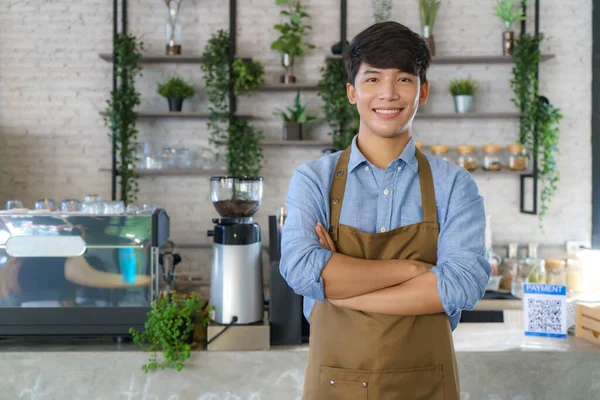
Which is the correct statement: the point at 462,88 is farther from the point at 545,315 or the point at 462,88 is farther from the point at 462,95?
the point at 545,315

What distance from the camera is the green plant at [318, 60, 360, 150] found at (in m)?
4.56

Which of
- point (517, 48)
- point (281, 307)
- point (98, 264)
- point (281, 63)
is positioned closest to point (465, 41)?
point (517, 48)

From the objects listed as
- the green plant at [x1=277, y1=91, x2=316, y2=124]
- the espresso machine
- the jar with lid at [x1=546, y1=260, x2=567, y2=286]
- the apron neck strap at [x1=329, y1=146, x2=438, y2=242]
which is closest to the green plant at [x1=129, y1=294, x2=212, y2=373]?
the espresso machine

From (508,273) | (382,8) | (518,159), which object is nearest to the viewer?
(508,273)

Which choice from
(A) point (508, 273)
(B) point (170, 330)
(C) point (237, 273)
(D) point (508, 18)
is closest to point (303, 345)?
(C) point (237, 273)

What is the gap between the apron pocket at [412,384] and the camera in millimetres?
1392

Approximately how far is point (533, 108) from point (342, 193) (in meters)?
3.54

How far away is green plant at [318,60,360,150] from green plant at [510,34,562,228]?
50.3 inches

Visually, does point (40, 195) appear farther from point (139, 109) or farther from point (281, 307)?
point (281, 307)

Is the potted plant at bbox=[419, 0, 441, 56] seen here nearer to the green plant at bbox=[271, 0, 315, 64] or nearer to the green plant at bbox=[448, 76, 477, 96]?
the green plant at bbox=[448, 76, 477, 96]

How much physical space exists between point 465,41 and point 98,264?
3536 mm

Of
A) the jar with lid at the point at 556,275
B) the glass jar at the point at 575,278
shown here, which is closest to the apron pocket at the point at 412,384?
the jar with lid at the point at 556,275

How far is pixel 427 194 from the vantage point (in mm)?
1484

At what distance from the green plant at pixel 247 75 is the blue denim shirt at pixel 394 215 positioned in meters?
3.17
